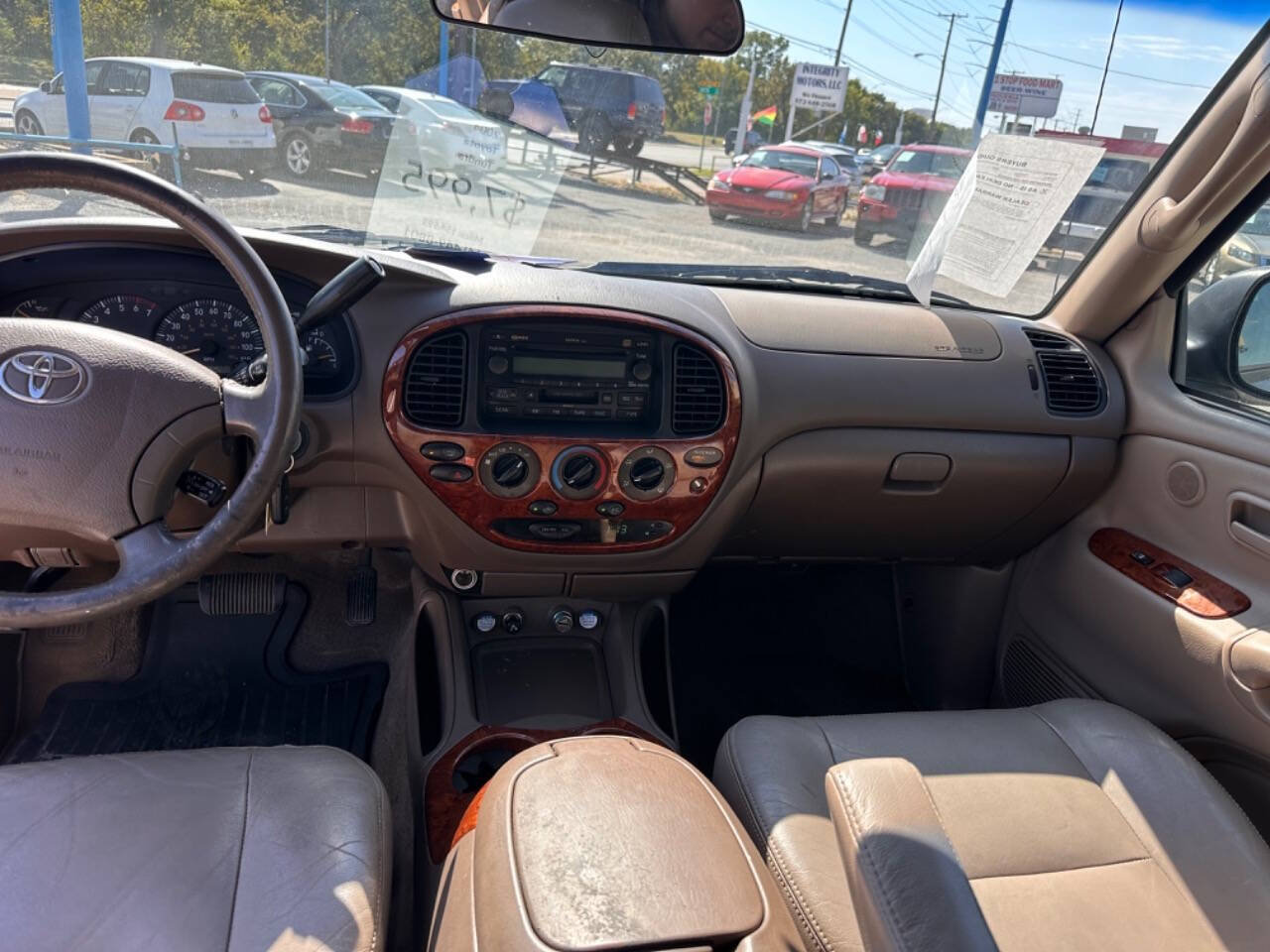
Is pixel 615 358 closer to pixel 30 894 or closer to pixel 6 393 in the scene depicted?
pixel 6 393

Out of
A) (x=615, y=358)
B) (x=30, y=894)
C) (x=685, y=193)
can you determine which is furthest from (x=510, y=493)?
(x=30, y=894)

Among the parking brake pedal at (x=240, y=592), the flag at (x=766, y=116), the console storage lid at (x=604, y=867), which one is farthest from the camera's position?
the parking brake pedal at (x=240, y=592)

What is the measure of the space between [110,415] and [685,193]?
1350mm

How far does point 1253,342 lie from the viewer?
7.77ft

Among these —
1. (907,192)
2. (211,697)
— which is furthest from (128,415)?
(907,192)

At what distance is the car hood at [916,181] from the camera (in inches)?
94.2

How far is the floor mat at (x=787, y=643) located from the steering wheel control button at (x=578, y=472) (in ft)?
3.01

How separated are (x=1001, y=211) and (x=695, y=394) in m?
0.88

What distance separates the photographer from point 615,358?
7.09ft

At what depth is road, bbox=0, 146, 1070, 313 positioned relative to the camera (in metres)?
2.12

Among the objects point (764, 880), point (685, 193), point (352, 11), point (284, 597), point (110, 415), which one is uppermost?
point (352, 11)

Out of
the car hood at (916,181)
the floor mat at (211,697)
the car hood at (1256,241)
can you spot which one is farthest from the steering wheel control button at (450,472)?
the car hood at (1256,241)

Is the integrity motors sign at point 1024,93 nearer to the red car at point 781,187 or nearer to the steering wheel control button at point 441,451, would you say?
the red car at point 781,187

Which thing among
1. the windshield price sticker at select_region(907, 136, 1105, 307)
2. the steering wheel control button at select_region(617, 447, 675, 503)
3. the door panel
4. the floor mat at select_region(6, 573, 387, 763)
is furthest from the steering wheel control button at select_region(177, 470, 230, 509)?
the door panel
